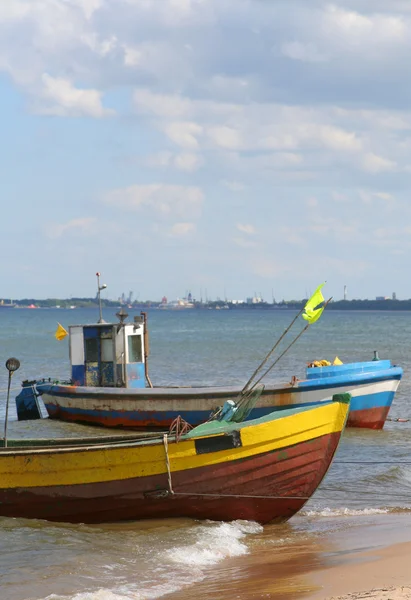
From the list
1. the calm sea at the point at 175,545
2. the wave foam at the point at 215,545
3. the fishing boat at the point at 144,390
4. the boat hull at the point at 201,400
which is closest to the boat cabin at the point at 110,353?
the fishing boat at the point at 144,390

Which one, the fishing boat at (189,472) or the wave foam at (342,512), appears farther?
the wave foam at (342,512)

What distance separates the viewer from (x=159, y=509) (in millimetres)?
13164

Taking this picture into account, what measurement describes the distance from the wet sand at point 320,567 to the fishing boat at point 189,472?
2.31 ft

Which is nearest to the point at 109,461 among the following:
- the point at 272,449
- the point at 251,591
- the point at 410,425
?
Answer: the point at 272,449

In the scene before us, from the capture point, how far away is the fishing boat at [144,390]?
22.5m

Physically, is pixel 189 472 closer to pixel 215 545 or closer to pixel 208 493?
pixel 208 493

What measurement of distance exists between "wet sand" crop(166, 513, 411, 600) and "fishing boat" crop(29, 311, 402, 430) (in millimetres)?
8848

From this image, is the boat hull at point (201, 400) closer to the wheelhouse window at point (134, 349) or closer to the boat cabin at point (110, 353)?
the boat cabin at point (110, 353)

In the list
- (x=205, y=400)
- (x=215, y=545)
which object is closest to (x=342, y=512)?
(x=215, y=545)

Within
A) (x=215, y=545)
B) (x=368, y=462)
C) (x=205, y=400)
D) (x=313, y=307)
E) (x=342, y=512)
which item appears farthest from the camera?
(x=205, y=400)

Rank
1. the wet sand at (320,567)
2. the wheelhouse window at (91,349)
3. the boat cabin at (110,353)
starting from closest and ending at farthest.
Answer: the wet sand at (320,567)
the boat cabin at (110,353)
the wheelhouse window at (91,349)

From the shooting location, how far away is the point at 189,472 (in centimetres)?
1285

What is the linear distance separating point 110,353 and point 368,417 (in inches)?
268

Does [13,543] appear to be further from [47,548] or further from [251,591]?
[251,591]
